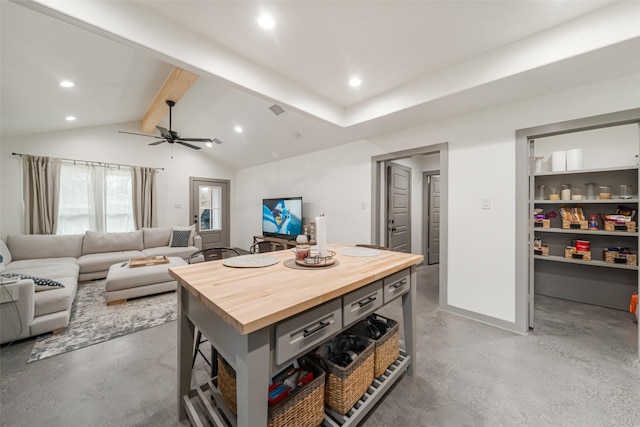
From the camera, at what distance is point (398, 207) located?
14.2 ft

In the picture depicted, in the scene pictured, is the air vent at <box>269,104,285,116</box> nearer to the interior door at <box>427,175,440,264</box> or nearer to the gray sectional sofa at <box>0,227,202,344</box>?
the gray sectional sofa at <box>0,227,202,344</box>

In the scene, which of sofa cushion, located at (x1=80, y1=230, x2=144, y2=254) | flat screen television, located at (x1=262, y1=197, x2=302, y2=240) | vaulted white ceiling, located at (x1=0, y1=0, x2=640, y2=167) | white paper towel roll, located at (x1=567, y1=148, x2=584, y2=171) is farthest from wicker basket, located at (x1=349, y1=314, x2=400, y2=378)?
sofa cushion, located at (x1=80, y1=230, x2=144, y2=254)

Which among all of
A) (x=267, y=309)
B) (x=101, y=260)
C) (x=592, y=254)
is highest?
(x=267, y=309)

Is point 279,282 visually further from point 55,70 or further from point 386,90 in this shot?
point 55,70

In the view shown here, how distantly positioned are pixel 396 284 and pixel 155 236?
5.31 meters

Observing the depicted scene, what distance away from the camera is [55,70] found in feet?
8.05

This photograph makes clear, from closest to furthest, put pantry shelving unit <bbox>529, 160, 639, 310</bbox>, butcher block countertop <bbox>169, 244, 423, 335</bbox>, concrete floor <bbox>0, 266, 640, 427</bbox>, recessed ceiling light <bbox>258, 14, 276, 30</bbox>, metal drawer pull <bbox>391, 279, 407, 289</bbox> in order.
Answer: butcher block countertop <bbox>169, 244, 423, 335</bbox>
concrete floor <bbox>0, 266, 640, 427</bbox>
metal drawer pull <bbox>391, 279, 407, 289</bbox>
recessed ceiling light <bbox>258, 14, 276, 30</bbox>
pantry shelving unit <bbox>529, 160, 639, 310</bbox>

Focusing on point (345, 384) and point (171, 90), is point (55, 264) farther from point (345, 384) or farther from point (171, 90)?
point (345, 384)

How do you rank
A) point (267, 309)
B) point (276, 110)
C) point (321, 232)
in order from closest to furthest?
point (267, 309) < point (321, 232) < point (276, 110)

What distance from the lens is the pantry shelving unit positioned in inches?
106

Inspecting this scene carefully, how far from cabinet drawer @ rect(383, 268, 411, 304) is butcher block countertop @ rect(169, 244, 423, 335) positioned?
0.26ft

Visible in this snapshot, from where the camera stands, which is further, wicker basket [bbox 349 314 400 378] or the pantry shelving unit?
the pantry shelving unit

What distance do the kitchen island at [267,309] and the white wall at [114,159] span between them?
5.26 m

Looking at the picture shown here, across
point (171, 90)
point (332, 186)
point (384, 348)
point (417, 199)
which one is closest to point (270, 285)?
point (384, 348)
